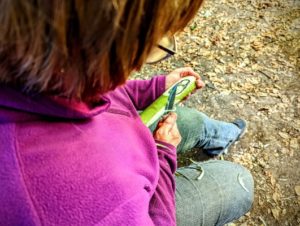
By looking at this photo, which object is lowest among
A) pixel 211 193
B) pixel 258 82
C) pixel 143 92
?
pixel 258 82

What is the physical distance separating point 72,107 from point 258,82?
4.04 feet

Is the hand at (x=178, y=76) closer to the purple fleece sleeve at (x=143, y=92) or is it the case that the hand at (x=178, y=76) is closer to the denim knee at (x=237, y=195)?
the purple fleece sleeve at (x=143, y=92)

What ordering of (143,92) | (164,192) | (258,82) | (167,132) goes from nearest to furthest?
1. (164,192)
2. (167,132)
3. (143,92)
4. (258,82)

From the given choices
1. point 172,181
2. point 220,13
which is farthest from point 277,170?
point 220,13

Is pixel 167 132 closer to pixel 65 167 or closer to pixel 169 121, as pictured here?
pixel 169 121

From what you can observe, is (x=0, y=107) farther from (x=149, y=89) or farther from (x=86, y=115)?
(x=149, y=89)

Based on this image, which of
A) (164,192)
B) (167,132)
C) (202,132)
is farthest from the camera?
(202,132)

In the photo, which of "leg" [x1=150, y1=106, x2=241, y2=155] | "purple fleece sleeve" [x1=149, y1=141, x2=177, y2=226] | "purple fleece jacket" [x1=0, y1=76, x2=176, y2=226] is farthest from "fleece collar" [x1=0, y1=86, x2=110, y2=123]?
"leg" [x1=150, y1=106, x2=241, y2=155]

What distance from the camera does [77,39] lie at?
44cm

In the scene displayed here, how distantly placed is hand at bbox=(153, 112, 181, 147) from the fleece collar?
1.18 feet

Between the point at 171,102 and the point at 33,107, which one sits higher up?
the point at 33,107

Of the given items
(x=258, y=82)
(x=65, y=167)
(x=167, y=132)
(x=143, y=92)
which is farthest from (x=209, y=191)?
(x=258, y=82)

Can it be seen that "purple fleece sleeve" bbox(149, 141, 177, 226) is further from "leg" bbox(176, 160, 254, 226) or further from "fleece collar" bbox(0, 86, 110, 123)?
"fleece collar" bbox(0, 86, 110, 123)

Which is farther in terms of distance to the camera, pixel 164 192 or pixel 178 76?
pixel 178 76
